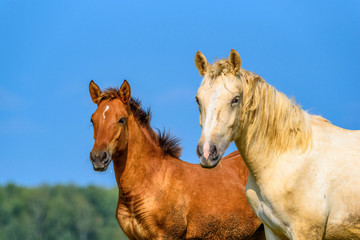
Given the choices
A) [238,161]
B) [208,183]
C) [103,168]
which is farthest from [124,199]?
[238,161]

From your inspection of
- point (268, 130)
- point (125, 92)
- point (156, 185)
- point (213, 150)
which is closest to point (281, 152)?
point (268, 130)

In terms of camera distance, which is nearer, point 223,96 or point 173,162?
point 223,96

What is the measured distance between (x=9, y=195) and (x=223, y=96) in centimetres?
6528

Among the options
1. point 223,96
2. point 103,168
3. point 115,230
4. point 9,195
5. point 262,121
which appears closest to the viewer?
point 223,96

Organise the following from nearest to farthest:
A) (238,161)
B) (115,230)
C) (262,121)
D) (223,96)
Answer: (223,96) → (262,121) → (238,161) → (115,230)

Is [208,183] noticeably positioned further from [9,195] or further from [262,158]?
[9,195]

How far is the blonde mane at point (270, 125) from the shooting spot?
5434mm

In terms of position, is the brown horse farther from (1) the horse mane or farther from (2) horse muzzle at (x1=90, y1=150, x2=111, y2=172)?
(1) the horse mane

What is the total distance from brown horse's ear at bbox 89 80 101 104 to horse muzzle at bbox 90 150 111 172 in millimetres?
987

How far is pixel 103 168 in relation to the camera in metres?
6.85

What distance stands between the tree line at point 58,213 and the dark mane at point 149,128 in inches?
1977

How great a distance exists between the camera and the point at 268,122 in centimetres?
550

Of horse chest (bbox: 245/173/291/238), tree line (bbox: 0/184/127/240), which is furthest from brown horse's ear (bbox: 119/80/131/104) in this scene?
tree line (bbox: 0/184/127/240)

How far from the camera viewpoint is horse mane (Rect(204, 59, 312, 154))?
541 cm
